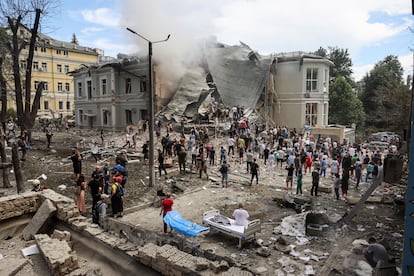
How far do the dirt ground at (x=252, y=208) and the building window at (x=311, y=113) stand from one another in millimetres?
12855

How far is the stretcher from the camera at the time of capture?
7352 millimetres

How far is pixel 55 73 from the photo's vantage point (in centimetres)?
4981

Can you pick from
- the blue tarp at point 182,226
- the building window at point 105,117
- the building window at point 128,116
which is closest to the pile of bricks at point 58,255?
the blue tarp at point 182,226

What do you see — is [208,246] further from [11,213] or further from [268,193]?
[11,213]

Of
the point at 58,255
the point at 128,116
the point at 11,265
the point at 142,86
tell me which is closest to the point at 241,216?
the point at 58,255

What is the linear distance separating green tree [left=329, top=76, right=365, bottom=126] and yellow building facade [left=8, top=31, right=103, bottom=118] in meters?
37.2

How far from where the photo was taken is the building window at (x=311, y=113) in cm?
2691

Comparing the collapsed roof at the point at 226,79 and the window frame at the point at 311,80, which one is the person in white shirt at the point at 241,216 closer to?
the collapsed roof at the point at 226,79

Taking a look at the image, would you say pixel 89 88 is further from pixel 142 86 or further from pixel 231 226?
pixel 231 226

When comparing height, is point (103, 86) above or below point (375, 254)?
above

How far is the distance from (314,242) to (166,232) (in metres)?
3.93

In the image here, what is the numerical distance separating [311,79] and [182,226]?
22.7 m

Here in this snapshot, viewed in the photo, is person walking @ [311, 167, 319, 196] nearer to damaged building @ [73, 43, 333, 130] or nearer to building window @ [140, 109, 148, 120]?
damaged building @ [73, 43, 333, 130]

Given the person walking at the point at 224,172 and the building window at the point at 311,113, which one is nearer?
the person walking at the point at 224,172
